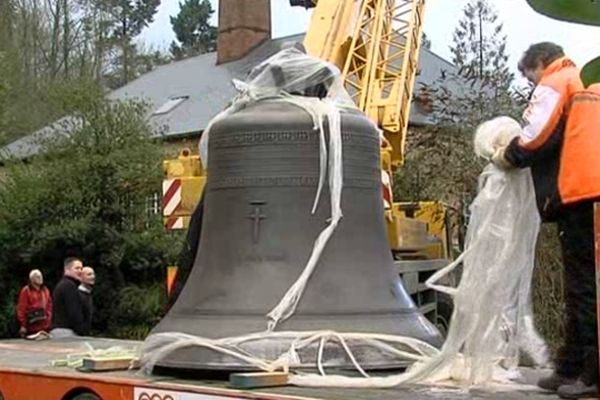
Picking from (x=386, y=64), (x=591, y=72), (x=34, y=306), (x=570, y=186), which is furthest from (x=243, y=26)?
(x=591, y=72)

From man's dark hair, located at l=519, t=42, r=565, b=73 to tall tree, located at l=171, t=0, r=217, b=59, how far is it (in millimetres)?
53720

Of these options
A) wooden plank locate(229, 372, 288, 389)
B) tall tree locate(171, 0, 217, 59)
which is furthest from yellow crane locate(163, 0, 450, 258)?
tall tree locate(171, 0, 217, 59)

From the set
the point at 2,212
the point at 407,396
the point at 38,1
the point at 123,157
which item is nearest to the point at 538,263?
the point at 407,396

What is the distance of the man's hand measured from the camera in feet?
14.8

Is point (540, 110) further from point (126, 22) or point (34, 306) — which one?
point (126, 22)

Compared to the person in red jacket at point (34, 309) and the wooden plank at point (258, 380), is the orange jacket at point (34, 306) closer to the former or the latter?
the person in red jacket at point (34, 309)

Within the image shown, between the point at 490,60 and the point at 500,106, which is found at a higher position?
the point at 490,60

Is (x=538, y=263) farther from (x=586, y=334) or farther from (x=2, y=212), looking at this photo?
(x=2, y=212)

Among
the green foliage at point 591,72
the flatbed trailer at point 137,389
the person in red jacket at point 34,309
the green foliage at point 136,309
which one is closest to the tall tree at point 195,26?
the green foliage at point 136,309

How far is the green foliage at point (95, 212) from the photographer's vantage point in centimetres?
2119

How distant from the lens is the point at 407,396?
4.30m

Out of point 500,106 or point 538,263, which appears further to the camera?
point 500,106

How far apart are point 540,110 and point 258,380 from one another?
1.44 metres

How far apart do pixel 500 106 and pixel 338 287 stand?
11.7m
